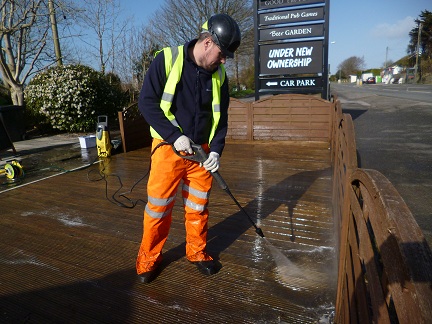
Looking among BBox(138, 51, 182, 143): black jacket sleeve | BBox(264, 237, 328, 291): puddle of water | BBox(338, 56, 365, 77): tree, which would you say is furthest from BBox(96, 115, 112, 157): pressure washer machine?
BBox(338, 56, 365, 77): tree

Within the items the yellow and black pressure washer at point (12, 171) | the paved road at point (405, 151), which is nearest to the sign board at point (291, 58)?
the paved road at point (405, 151)

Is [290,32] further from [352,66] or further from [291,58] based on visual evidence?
[352,66]

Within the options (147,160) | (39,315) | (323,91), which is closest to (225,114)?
(39,315)

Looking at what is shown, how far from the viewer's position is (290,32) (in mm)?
8383

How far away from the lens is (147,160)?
648 centimetres

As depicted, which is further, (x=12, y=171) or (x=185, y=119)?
(x=12, y=171)

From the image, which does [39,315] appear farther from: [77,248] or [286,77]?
[286,77]

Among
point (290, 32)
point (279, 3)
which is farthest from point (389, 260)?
point (279, 3)

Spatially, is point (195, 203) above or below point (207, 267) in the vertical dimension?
above

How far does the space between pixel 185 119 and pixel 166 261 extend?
1.27m

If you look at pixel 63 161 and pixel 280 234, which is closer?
pixel 280 234

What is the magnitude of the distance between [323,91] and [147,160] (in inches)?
204

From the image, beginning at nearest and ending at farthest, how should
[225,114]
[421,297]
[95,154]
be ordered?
[421,297] < [225,114] < [95,154]

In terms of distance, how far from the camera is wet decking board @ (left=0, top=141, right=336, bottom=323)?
2117 millimetres
